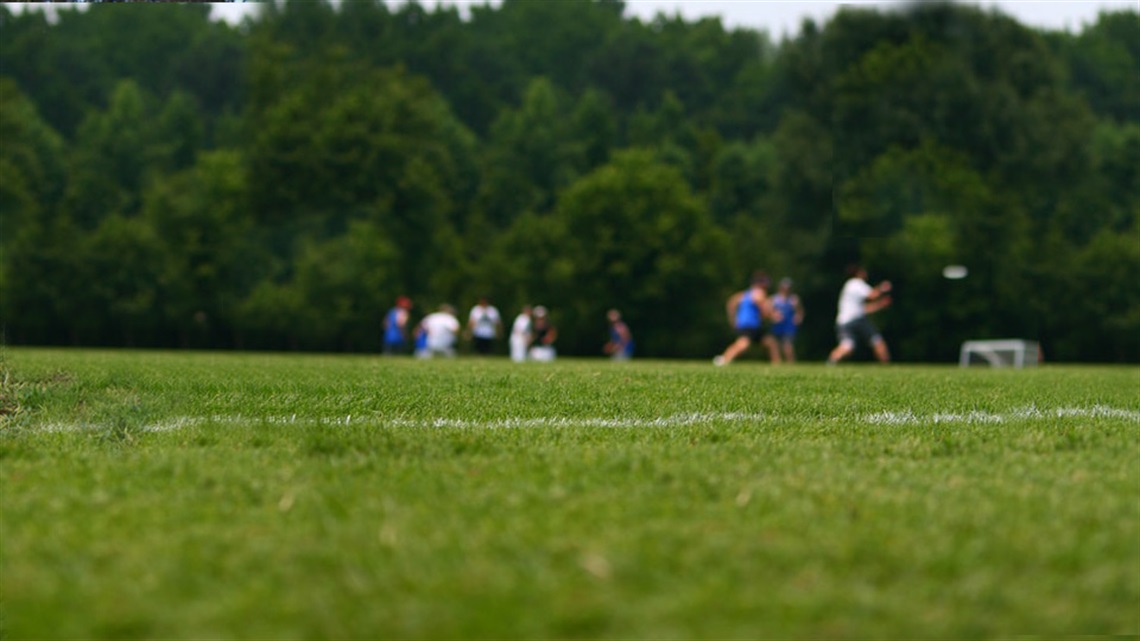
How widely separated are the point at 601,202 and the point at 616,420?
56.4 m

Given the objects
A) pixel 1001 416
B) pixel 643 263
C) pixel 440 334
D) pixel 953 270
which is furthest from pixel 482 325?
pixel 643 263

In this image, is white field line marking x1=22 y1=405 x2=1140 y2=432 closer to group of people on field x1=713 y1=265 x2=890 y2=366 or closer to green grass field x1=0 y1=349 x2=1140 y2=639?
green grass field x1=0 y1=349 x2=1140 y2=639

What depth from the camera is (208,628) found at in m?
3.74

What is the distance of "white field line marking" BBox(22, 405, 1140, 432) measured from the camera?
8.02 m

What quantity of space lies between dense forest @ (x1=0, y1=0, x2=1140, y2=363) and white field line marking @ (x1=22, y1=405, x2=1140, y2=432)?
44.7 metres

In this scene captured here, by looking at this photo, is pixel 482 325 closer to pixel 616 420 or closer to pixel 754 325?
pixel 754 325

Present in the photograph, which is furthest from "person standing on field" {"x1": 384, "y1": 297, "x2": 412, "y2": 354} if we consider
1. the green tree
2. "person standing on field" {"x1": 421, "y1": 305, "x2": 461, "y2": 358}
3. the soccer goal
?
the green tree

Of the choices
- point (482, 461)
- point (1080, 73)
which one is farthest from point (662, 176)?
point (482, 461)

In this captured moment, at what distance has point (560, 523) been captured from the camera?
16.0 feet

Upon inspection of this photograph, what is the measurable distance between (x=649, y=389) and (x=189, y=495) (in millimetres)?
5452

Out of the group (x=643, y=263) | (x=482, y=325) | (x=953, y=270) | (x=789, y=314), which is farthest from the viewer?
(x=643, y=263)

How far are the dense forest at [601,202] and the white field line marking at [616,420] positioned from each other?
44.7 meters

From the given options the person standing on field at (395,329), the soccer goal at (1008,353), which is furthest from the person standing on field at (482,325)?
the soccer goal at (1008,353)

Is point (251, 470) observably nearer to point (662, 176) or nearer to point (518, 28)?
point (662, 176)
